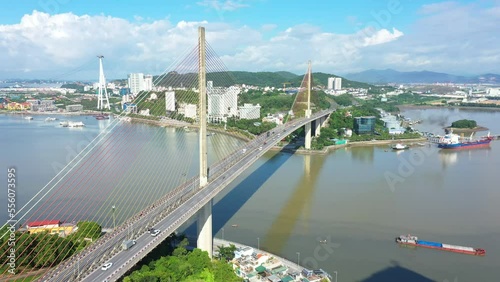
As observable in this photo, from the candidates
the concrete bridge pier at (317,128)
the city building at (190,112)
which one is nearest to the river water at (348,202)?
the concrete bridge pier at (317,128)

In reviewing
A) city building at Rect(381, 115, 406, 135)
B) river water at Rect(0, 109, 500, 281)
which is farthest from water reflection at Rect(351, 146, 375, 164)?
city building at Rect(381, 115, 406, 135)

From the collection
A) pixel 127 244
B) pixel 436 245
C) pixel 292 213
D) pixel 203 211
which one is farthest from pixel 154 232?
pixel 436 245

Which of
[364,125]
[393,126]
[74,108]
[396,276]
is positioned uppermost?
[74,108]

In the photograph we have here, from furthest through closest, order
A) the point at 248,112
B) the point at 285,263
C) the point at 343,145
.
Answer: the point at 248,112, the point at 343,145, the point at 285,263

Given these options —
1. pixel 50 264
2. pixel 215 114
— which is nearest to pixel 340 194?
pixel 50 264

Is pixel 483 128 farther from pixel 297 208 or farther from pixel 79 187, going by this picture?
pixel 79 187

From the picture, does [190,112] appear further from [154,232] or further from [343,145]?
[154,232]

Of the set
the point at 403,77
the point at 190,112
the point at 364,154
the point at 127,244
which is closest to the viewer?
the point at 127,244
